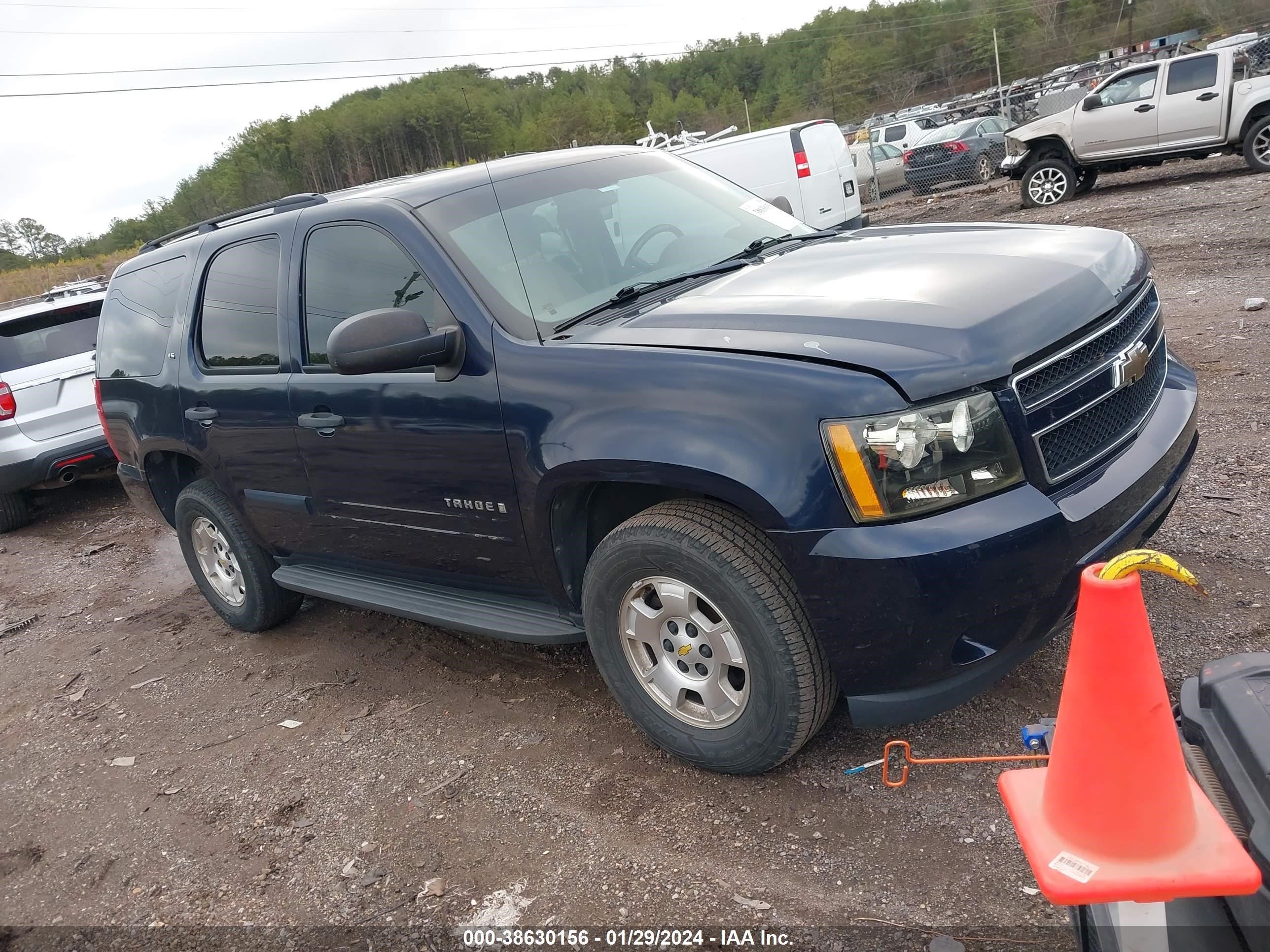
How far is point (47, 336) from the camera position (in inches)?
318

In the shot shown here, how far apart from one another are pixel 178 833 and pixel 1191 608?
3.63m

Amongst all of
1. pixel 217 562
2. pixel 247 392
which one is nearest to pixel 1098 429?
pixel 247 392

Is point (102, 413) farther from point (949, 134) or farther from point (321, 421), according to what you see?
point (949, 134)

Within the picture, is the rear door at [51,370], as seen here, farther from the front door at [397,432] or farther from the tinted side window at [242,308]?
the front door at [397,432]

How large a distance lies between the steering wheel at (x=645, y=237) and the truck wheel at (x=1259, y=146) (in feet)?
41.1

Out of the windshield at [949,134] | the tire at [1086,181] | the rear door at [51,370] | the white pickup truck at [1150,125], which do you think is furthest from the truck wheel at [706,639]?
the windshield at [949,134]

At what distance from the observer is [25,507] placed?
27.2 feet

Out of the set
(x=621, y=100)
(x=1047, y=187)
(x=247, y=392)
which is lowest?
(x=1047, y=187)

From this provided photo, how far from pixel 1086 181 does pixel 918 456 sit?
1450 cm

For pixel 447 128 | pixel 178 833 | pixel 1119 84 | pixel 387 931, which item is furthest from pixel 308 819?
pixel 447 128

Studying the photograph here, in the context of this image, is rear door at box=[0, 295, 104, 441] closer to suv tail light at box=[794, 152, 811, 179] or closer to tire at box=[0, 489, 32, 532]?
tire at box=[0, 489, 32, 532]

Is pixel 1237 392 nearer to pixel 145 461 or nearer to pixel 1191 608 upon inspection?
pixel 1191 608

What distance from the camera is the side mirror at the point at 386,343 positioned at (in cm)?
303

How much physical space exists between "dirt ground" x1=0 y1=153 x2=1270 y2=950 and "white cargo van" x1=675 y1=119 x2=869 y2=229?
783 centimetres
